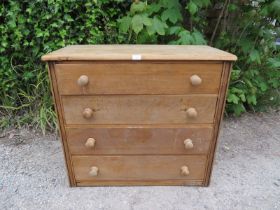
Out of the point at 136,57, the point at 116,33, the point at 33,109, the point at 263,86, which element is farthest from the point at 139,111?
the point at 263,86

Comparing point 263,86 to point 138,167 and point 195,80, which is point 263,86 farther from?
point 138,167

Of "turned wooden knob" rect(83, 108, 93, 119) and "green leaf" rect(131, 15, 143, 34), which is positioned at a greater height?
"green leaf" rect(131, 15, 143, 34)

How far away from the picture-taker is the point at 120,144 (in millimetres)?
1381

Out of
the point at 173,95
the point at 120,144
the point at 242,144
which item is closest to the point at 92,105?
the point at 120,144

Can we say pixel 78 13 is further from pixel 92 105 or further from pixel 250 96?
pixel 250 96

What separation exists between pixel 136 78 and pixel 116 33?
2.97 ft

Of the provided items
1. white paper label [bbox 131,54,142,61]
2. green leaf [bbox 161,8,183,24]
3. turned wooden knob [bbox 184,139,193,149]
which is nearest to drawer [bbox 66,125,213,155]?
turned wooden knob [bbox 184,139,193,149]

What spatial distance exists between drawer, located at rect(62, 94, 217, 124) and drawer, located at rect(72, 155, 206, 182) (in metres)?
0.25

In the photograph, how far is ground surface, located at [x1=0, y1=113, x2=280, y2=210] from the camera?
4.61 feet

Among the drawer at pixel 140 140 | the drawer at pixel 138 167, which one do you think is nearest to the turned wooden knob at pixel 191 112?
the drawer at pixel 140 140

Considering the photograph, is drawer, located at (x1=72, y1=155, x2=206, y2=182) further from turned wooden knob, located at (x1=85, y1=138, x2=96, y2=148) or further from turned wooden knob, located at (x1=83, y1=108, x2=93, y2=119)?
turned wooden knob, located at (x1=83, y1=108, x2=93, y2=119)

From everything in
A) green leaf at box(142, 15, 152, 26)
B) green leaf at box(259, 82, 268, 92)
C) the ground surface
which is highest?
green leaf at box(142, 15, 152, 26)

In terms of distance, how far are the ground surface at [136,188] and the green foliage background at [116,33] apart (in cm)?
33

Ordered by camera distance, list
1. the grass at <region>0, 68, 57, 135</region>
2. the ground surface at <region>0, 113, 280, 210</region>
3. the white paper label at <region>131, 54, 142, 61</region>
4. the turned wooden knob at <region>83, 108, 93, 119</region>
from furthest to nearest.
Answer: the grass at <region>0, 68, 57, 135</region> < the ground surface at <region>0, 113, 280, 210</region> < the turned wooden knob at <region>83, 108, 93, 119</region> < the white paper label at <region>131, 54, 142, 61</region>
